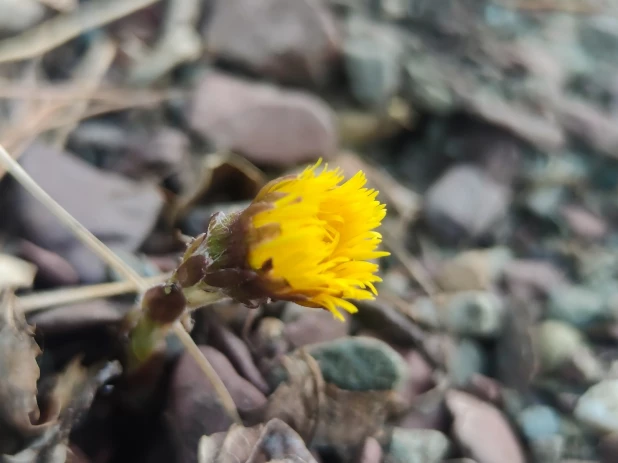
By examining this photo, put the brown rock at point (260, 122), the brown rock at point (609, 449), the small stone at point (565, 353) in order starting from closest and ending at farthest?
the brown rock at point (609, 449) → the small stone at point (565, 353) → the brown rock at point (260, 122)

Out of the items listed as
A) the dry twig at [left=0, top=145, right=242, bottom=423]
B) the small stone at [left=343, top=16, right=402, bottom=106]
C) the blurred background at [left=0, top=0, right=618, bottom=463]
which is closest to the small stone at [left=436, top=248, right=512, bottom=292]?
the blurred background at [left=0, top=0, right=618, bottom=463]

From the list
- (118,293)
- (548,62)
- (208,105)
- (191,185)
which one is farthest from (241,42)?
(548,62)

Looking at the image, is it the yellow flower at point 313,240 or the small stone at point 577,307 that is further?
the small stone at point 577,307

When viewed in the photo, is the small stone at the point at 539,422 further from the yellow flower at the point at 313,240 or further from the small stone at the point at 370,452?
the yellow flower at the point at 313,240

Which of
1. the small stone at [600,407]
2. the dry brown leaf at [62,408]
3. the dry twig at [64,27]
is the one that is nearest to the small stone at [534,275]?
the small stone at [600,407]

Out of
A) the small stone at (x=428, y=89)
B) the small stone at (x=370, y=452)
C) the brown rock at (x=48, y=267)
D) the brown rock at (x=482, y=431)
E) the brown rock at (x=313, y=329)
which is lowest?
the brown rock at (x=482, y=431)

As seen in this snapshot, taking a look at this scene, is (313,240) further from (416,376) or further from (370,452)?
(416,376)

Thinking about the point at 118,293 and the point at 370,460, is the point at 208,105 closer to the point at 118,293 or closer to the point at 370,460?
the point at 118,293

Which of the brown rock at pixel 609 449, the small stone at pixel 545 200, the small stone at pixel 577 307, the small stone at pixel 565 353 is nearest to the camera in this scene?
the brown rock at pixel 609 449

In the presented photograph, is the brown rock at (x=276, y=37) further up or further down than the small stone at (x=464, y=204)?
further up
